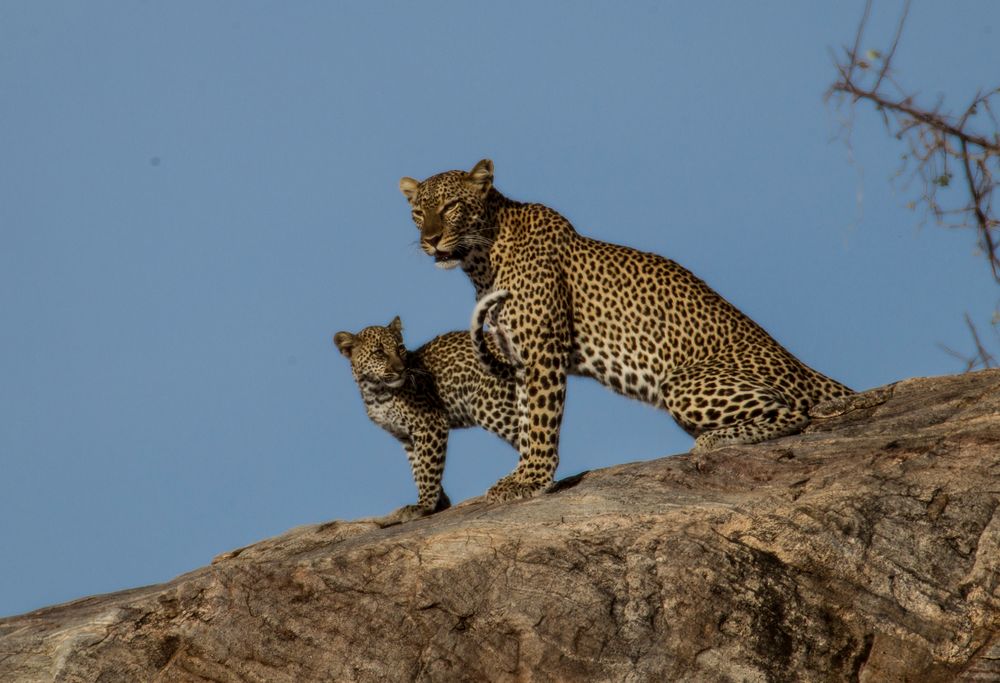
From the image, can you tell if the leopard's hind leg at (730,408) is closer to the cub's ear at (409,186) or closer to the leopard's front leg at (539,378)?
the leopard's front leg at (539,378)

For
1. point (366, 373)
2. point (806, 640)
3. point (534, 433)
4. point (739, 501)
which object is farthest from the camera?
point (366, 373)

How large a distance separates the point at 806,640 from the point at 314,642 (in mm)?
3534

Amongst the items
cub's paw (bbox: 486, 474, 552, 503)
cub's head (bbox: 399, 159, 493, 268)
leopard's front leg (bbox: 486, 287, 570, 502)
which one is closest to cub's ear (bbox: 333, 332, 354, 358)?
cub's head (bbox: 399, 159, 493, 268)

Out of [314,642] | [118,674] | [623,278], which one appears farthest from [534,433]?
[118,674]

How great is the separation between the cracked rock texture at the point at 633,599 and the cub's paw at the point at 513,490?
151cm

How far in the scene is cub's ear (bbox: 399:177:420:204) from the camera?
14.6 m

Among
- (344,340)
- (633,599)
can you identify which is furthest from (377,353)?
(633,599)

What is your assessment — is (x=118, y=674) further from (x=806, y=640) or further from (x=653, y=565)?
(x=806, y=640)

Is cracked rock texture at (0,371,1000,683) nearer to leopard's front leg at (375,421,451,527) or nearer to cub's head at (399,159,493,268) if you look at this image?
cub's head at (399,159,493,268)

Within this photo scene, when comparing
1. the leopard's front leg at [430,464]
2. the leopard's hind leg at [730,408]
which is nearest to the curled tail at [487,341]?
the leopard's hind leg at [730,408]

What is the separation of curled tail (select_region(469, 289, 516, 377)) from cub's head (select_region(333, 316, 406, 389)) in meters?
2.00

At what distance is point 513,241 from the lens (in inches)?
558

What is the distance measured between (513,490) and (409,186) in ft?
12.2

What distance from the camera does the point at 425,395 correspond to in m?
16.8
